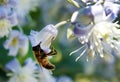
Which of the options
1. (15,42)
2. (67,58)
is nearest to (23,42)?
(15,42)

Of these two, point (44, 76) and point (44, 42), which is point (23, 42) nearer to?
point (44, 76)

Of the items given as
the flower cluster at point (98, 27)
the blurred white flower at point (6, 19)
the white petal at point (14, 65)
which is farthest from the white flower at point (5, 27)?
the flower cluster at point (98, 27)

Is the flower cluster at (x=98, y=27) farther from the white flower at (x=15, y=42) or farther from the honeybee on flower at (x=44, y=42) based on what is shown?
the white flower at (x=15, y=42)

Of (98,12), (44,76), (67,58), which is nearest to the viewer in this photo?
(98,12)

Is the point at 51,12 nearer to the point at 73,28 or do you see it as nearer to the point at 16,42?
the point at 16,42

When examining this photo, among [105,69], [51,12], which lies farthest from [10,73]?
[105,69]

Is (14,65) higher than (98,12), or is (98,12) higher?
(98,12)
